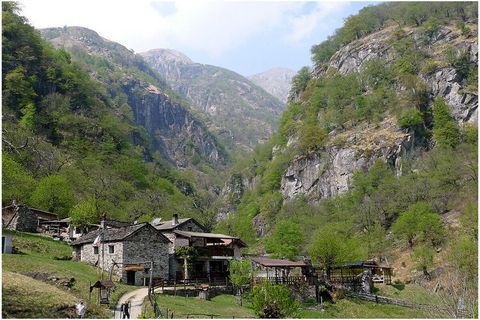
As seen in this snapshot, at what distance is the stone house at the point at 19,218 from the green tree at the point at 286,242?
36672 millimetres

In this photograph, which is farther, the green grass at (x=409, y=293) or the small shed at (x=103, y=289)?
the green grass at (x=409, y=293)

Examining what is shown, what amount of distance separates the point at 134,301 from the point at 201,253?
20223mm

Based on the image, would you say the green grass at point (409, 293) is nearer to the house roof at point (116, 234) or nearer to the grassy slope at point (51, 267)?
the house roof at point (116, 234)

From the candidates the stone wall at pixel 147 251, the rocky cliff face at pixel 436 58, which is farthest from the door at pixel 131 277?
the rocky cliff face at pixel 436 58

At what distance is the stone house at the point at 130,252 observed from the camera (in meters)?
46.8

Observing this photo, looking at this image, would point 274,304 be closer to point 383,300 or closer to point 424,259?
point 383,300

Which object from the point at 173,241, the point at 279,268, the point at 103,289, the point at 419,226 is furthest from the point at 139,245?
the point at 419,226

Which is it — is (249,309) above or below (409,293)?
above

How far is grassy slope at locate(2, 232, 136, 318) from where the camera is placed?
35.5 metres

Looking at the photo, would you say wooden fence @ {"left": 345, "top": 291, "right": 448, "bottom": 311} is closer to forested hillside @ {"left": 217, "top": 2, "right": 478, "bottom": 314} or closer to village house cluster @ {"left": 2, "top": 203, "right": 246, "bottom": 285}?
forested hillside @ {"left": 217, "top": 2, "right": 478, "bottom": 314}

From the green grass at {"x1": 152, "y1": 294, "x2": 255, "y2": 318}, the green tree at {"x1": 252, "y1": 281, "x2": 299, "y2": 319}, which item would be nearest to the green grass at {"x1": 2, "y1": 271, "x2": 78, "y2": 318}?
the green grass at {"x1": 152, "y1": 294, "x2": 255, "y2": 318}

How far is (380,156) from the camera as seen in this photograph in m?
106

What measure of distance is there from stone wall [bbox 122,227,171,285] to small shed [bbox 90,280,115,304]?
8548mm

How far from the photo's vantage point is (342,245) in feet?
219
